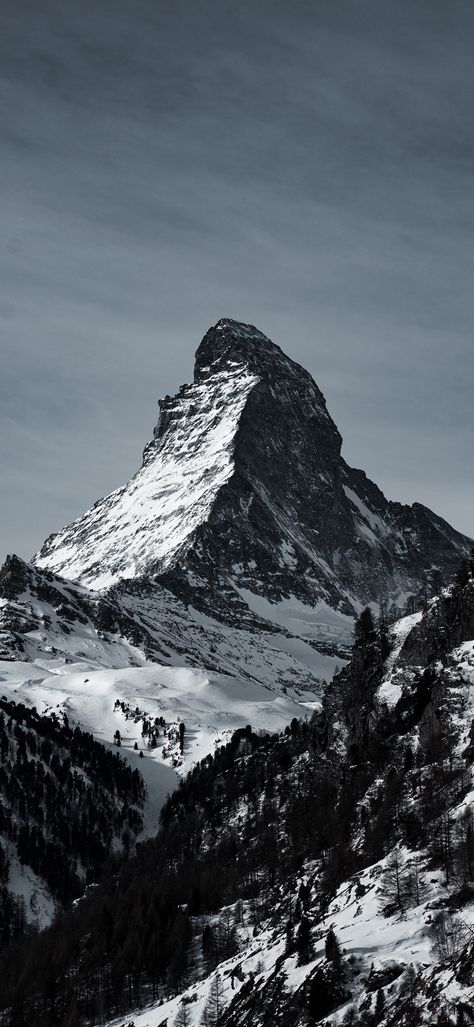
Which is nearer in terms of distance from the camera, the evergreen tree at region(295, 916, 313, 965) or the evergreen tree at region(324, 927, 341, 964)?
the evergreen tree at region(324, 927, 341, 964)

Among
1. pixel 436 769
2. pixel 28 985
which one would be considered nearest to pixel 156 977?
pixel 28 985

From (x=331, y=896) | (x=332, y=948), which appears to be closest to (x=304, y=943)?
(x=332, y=948)

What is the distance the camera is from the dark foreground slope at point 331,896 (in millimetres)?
96000

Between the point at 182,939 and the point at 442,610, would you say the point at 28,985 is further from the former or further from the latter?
the point at 442,610

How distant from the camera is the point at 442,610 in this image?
186 m

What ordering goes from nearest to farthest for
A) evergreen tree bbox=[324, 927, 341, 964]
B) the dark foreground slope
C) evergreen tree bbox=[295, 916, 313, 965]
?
1. the dark foreground slope
2. evergreen tree bbox=[324, 927, 341, 964]
3. evergreen tree bbox=[295, 916, 313, 965]

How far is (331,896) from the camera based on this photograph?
413 feet

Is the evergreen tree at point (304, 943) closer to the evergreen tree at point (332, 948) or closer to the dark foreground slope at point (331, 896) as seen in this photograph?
the dark foreground slope at point (331, 896)

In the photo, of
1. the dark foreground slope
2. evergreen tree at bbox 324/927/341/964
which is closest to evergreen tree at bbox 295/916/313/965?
the dark foreground slope

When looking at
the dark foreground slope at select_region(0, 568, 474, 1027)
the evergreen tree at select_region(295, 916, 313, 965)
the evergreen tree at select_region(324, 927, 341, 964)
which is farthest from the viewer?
the evergreen tree at select_region(295, 916, 313, 965)

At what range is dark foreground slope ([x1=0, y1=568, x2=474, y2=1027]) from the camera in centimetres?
9600

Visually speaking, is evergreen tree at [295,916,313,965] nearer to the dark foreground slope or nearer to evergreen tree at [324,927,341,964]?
the dark foreground slope

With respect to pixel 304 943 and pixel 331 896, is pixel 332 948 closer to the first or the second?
pixel 304 943

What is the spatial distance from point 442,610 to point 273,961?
281 ft
